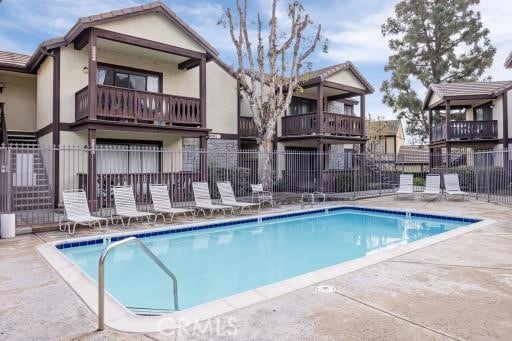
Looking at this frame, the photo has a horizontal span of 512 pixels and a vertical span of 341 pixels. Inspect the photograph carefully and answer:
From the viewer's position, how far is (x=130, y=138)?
1445 centimetres

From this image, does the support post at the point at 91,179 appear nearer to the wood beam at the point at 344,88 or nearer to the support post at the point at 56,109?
the support post at the point at 56,109

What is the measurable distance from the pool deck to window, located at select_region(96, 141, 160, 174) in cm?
741

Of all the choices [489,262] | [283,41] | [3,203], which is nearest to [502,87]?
[283,41]

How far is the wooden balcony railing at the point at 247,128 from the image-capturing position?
737 inches

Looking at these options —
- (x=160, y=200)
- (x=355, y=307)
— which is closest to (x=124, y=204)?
(x=160, y=200)

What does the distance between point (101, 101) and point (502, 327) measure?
38.7 ft

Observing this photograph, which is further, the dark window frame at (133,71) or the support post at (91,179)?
the dark window frame at (133,71)

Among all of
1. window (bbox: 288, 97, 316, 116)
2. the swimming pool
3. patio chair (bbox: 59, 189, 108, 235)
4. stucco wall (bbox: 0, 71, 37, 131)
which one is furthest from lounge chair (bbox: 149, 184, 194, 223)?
window (bbox: 288, 97, 316, 116)

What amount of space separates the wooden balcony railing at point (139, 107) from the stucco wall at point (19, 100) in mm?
3843

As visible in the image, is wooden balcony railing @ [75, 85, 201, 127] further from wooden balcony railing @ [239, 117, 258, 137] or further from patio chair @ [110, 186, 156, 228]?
wooden balcony railing @ [239, 117, 258, 137]

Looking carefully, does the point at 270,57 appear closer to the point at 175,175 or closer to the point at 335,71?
the point at 335,71

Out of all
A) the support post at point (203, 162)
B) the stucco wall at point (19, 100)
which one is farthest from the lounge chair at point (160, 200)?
the stucco wall at point (19, 100)

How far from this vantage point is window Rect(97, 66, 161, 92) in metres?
13.7

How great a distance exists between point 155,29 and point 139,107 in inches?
120
